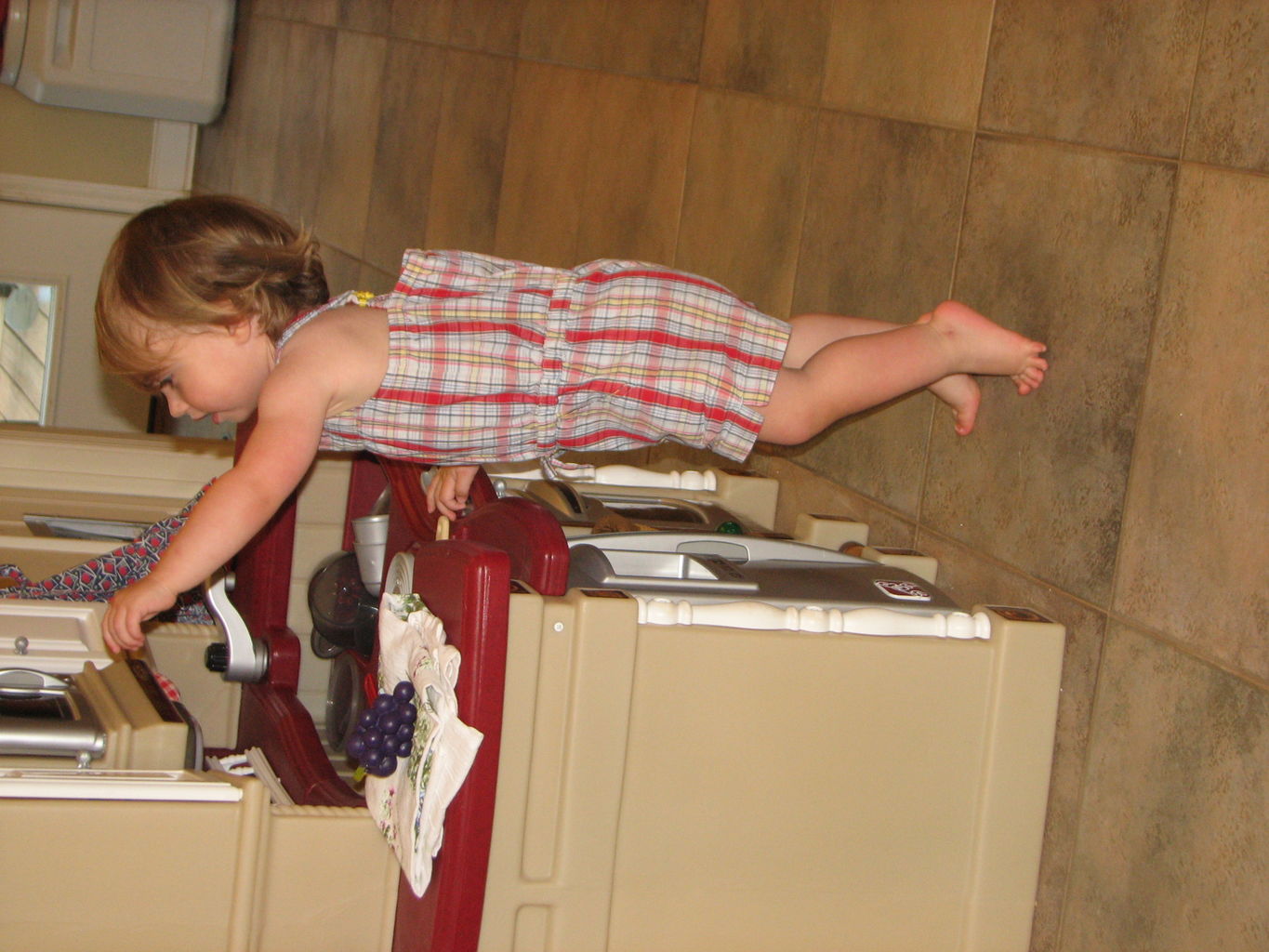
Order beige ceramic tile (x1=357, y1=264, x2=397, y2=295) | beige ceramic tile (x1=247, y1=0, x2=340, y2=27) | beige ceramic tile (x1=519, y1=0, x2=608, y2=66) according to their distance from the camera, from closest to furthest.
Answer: beige ceramic tile (x1=519, y1=0, x2=608, y2=66) < beige ceramic tile (x1=357, y1=264, x2=397, y2=295) < beige ceramic tile (x1=247, y1=0, x2=340, y2=27)

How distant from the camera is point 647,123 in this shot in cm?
250

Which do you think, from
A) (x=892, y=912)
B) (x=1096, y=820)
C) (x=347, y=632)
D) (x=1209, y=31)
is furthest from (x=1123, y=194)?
(x=347, y=632)

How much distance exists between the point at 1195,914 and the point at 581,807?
564 millimetres

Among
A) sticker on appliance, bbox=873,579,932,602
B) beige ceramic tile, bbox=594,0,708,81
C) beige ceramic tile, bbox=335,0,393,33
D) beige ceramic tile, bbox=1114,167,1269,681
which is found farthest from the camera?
beige ceramic tile, bbox=335,0,393,33

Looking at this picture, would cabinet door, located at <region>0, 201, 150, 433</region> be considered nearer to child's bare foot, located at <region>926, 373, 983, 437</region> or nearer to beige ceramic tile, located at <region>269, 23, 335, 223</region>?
beige ceramic tile, located at <region>269, 23, 335, 223</region>

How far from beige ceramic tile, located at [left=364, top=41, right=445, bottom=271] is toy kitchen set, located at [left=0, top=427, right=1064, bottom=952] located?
2326 millimetres

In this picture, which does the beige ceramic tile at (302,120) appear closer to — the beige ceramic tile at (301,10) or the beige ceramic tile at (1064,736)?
the beige ceramic tile at (301,10)

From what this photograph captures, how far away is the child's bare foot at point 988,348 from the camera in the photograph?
4.66 feet

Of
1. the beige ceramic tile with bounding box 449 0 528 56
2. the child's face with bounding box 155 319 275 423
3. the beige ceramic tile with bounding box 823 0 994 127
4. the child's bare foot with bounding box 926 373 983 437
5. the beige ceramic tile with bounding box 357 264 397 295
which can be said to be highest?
the beige ceramic tile with bounding box 449 0 528 56

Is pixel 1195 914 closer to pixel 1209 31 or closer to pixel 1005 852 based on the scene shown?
pixel 1005 852

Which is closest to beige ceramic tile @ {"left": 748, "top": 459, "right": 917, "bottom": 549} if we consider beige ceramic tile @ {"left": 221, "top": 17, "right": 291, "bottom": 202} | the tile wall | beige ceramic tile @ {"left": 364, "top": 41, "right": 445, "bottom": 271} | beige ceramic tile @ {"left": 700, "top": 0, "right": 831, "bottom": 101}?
the tile wall

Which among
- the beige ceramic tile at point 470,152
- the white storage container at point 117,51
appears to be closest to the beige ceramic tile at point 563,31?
the beige ceramic tile at point 470,152

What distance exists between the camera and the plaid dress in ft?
5.07

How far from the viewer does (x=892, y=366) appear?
4.87 ft
